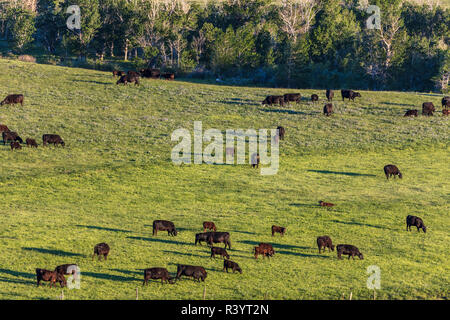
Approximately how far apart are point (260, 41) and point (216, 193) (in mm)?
74213

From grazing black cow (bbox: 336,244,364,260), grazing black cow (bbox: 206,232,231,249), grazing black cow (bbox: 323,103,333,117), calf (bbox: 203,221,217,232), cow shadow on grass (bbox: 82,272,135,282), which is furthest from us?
grazing black cow (bbox: 323,103,333,117)

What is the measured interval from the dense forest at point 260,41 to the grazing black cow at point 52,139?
51.0 m

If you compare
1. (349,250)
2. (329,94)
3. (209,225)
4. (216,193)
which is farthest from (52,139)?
(349,250)

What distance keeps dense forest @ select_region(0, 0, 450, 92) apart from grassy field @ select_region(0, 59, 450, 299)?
86.7 feet

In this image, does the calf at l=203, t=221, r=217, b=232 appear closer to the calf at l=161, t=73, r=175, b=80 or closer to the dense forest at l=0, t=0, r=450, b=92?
the calf at l=161, t=73, r=175, b=80

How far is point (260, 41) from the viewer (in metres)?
117

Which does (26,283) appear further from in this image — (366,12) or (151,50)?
(366,12)

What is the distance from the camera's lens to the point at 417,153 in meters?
61.0

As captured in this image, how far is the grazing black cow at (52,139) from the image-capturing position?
58844 mm

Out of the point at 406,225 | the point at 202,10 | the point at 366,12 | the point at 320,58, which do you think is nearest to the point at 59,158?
the point at 406,225

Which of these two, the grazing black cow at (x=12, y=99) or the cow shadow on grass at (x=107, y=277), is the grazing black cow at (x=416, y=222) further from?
the grazing black cow at (x=12, y=99)

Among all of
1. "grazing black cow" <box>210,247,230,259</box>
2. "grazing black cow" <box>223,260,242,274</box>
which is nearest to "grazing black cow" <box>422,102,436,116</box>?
"grazing black cow" <box>210,247,230,259</box>

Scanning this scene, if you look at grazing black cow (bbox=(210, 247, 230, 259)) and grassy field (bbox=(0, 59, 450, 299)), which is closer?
grassy field (bbox=(0, 59, 450, 299))

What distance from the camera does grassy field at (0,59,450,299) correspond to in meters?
31.1
